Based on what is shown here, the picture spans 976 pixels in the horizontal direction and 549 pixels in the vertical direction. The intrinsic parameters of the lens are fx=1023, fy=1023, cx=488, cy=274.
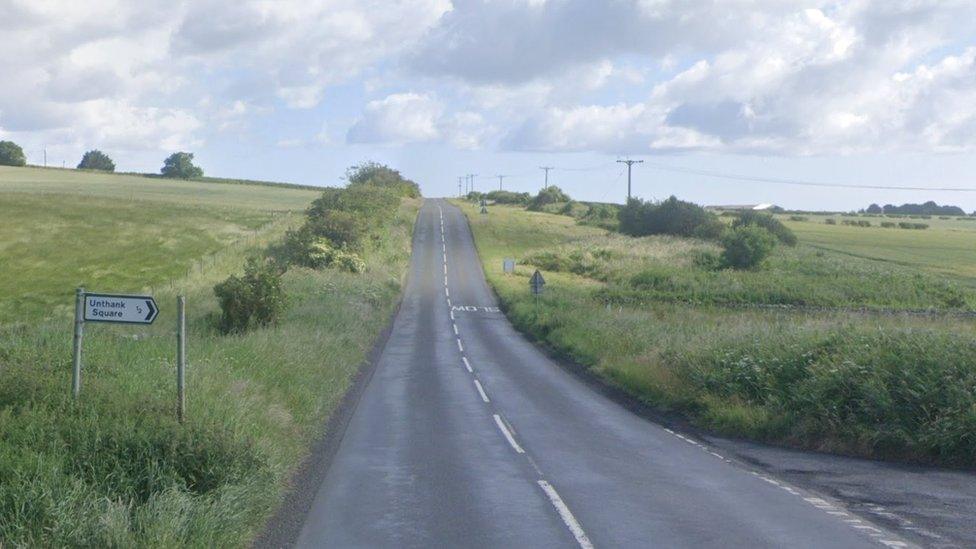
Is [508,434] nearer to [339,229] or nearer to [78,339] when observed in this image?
[78,339]

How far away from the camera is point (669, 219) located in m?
97.2

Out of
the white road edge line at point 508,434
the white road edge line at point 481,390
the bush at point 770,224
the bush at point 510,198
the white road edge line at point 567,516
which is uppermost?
the bush at point 510,198

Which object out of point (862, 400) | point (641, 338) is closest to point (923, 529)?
point (862, 400)

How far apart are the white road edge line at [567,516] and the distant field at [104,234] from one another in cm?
3020

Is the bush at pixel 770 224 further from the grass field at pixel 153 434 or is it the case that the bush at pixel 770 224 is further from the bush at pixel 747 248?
the grass field at pixel 153 434

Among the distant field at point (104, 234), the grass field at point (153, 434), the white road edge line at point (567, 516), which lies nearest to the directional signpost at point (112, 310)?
the grass field at point (153, 434)

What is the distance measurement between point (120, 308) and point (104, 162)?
183731 millimetres

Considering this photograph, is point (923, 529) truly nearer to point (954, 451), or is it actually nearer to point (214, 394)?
point (954, 451)

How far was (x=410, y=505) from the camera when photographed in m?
11.6

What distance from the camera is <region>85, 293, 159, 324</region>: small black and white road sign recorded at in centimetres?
1076

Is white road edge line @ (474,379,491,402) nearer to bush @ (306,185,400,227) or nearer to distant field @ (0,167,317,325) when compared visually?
distant field @ (0,167,317,325)

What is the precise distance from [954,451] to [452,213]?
115 meters

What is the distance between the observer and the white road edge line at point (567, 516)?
10072 millimetres

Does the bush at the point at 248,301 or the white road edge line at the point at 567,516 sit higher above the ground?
the bush at the point at 248,301
